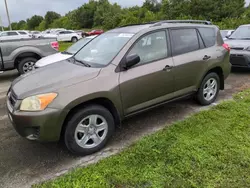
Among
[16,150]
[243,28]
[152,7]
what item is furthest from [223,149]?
[152,7]

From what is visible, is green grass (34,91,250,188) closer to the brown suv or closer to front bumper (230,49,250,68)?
the brown suv

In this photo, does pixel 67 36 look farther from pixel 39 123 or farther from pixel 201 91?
pixel 39 123

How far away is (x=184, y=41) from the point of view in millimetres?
4074

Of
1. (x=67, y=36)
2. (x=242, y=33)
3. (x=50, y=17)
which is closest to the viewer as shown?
(x=242, y=33)

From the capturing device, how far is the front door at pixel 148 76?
329 cm

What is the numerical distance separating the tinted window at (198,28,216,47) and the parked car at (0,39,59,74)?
510 centimetres

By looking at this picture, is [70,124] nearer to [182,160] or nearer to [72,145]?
[72,145]

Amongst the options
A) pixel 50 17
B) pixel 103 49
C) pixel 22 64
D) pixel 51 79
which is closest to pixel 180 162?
pixel 51 79

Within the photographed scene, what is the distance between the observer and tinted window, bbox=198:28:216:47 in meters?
4.43

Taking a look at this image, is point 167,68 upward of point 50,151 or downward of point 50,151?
upward

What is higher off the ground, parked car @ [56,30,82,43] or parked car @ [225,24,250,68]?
parked car @ [56,30,82,43]

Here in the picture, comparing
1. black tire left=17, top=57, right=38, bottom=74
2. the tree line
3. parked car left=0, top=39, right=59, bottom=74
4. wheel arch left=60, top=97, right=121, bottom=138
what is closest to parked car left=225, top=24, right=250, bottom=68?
wheel arch left=60, top=97, right=121, bottom=138

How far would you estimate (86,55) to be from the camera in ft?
12.7

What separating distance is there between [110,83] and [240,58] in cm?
535
